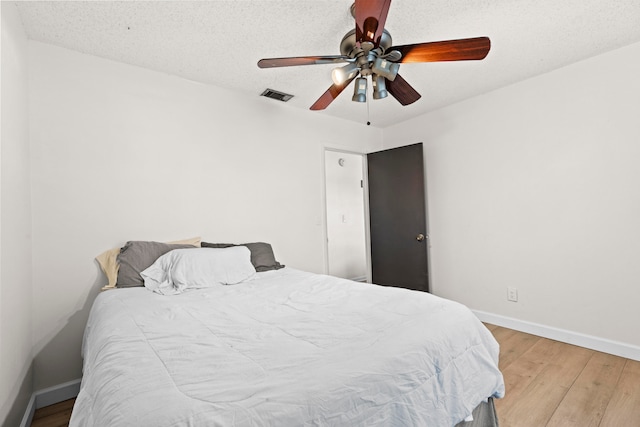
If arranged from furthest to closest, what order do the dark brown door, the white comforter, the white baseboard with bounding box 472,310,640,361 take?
1. the dark brown door
2. the white baseboard with bounding box 472,310,640,361
3. the white comforter

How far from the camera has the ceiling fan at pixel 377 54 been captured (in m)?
1.44

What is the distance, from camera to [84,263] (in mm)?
2145

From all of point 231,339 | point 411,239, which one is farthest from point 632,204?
A: point 231,339

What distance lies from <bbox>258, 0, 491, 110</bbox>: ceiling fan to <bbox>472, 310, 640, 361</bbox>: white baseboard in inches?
96.1

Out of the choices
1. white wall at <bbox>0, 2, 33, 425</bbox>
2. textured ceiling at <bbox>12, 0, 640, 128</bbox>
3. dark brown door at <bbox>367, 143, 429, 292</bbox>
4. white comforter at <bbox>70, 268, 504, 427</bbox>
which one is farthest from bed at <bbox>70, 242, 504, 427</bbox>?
dark brown door at <bbox>367, 143, 429, 292</bbox>

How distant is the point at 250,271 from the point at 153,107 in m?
1.59

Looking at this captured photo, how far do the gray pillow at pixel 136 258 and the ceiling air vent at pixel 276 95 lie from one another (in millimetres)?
1712

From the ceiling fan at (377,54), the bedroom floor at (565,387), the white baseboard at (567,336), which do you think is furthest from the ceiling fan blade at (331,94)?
the white baseboard at (567,336)

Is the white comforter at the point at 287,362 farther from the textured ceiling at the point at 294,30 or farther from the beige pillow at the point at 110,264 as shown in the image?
the textured ceiling at the point at 294,30

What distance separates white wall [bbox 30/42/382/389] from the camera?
2041mm

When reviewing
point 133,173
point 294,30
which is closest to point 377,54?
point 294,30

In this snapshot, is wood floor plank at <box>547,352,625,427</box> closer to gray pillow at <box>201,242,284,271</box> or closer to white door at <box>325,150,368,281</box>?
gray pillow at <box>201,242,284,271</box>

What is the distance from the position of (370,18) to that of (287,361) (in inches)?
59.6

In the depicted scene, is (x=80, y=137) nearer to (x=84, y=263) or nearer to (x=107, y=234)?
(x=107, y=234)
